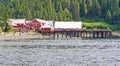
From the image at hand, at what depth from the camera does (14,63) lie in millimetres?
64062

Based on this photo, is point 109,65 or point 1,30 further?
point 1,30

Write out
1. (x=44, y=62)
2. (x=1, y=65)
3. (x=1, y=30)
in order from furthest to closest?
(x=1, y=30)
(x=44, y=62)
(x=1, y=65)

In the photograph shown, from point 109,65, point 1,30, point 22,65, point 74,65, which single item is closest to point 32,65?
point 22,65

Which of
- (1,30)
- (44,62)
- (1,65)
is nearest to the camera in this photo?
(1,65)

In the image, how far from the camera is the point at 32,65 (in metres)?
61.4

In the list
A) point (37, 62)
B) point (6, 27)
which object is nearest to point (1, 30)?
point (6, 27)

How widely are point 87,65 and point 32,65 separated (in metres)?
6.91

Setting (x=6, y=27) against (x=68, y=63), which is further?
(x=6, y=27)

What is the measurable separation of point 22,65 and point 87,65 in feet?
26.8

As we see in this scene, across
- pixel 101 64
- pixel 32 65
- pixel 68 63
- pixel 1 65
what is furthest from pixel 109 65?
pixel 1 65

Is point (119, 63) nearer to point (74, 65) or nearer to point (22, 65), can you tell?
point (74, 65)

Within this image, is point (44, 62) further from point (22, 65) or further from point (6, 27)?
point (6, 27)

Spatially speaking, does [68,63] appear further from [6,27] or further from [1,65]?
[6,27]

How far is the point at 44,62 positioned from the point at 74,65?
5.54m
